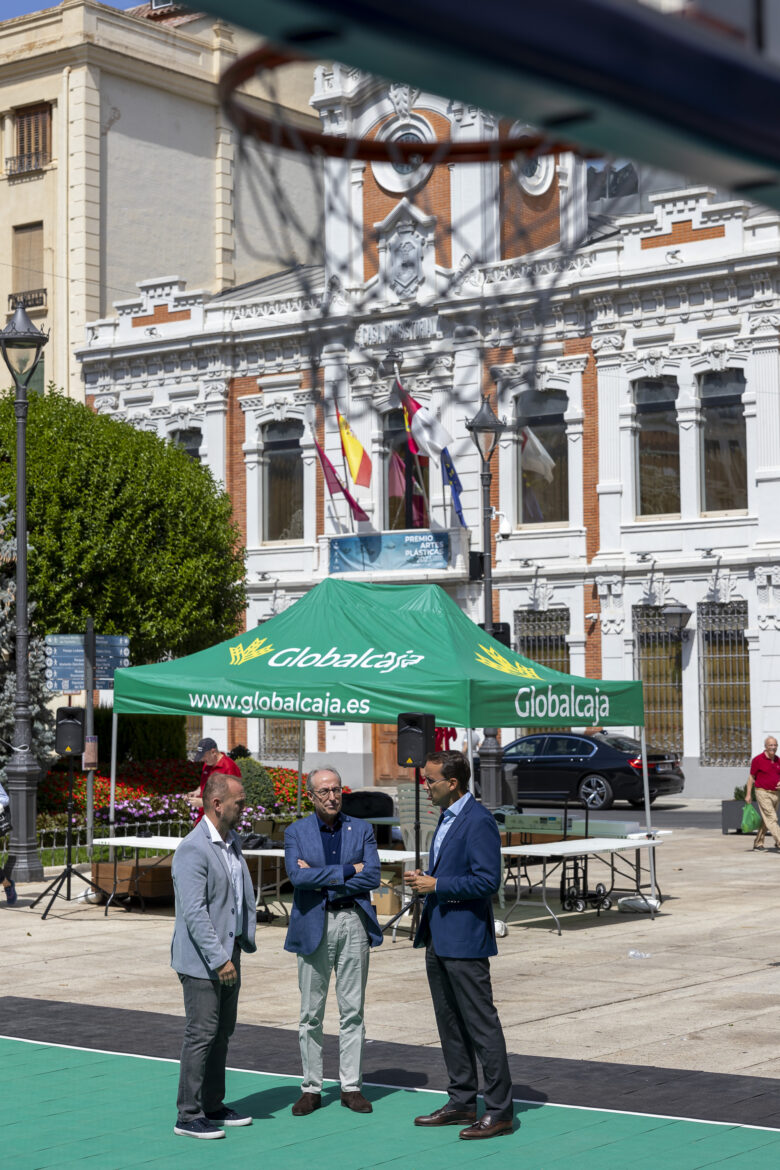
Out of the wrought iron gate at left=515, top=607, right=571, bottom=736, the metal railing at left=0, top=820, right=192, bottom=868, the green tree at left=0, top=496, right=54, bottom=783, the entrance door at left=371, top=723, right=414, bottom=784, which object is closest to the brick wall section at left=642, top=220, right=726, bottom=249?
the wrought iron gate at left=515, top=607, right=571, bottom=736

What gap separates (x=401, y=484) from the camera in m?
41.5

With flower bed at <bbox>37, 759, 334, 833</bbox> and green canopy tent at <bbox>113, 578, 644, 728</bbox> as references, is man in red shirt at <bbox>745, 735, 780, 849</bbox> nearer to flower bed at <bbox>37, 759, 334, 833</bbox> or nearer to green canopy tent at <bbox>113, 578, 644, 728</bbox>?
flower bed at <bbox>37, 759, 334, 833</bbox>

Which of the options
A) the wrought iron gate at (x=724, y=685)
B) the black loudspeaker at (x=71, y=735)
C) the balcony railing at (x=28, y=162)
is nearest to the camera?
the black loudspeaker at (x=71, y=735)

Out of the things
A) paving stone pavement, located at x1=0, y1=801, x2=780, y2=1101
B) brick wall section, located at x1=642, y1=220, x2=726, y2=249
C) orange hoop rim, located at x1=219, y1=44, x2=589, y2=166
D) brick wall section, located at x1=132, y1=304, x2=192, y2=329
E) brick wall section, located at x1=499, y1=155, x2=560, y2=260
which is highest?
brick wall section, located at x1=132, y1=304, x2=192, y2=329

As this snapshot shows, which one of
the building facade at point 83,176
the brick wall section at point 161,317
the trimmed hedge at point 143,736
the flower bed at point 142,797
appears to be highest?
the building facade at point 83,176

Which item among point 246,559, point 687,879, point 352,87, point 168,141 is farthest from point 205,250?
point 352,87

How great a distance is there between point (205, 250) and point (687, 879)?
34253mm

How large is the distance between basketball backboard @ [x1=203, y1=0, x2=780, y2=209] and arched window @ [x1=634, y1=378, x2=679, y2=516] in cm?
3518

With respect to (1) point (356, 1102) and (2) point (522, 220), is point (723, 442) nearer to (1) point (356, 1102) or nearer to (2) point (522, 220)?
(1) point (356, 1102)

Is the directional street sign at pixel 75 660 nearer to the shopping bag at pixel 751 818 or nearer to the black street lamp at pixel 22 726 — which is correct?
the black street lamp at pixel 22 726

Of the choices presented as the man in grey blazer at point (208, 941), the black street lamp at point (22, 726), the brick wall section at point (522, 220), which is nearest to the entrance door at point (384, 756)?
the black street lamp at point (22, 726)

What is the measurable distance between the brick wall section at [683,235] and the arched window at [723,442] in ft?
9.66

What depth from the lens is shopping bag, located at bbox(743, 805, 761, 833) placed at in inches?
1046

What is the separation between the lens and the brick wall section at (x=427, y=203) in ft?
9.51
